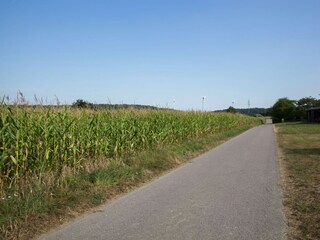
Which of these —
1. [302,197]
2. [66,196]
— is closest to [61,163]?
[66,196]

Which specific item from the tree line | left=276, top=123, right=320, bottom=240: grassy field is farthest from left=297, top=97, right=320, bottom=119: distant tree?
left=276, top=123, right=320, bottom=240: grassy field

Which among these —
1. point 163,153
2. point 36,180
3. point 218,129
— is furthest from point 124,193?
point 218,129

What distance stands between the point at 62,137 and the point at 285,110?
11169 centimetres

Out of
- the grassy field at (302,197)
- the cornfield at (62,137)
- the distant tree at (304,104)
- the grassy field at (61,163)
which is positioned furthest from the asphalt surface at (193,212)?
the distant tree at (304,104)

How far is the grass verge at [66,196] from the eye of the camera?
18.6 feet

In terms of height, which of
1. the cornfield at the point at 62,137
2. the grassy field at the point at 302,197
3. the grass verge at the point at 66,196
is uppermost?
the cornfield at the point at 62,137

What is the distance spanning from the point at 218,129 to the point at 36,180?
30.0 metres

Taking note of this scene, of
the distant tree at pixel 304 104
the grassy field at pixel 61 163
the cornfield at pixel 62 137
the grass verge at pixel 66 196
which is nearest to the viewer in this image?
the grass verge at pixel 66 196

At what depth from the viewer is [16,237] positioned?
528cm

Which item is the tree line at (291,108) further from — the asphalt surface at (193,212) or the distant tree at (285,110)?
the asphalt surface at (193,212)

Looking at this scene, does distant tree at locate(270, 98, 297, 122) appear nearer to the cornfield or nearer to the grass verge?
the cornfield

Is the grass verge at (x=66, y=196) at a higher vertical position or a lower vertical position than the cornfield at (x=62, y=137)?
lower

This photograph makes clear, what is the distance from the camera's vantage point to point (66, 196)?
714cm

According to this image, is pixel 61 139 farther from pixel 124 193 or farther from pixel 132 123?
pixel 132 123
